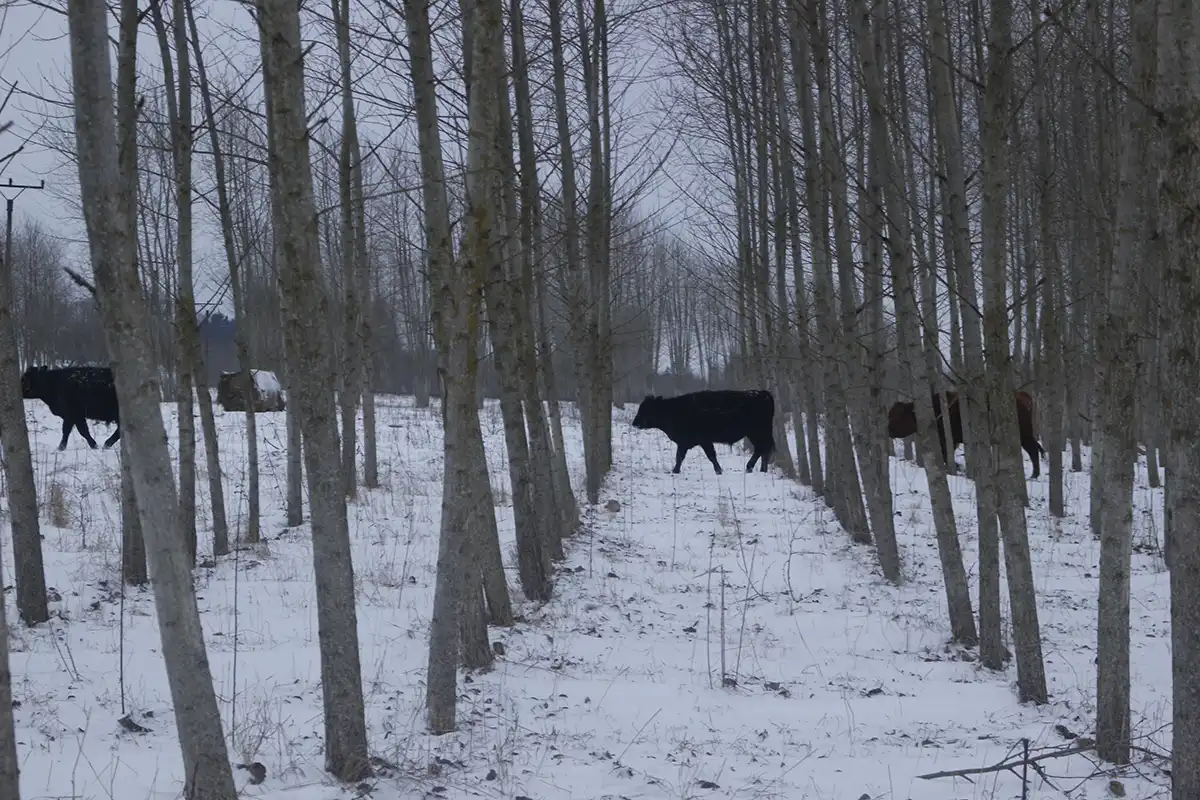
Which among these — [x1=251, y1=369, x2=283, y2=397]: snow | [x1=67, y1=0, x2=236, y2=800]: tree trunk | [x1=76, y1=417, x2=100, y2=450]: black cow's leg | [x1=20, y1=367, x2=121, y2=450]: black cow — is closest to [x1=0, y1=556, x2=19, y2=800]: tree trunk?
[x1=67, y1=0, x2=236, y2=800]: tree trunk

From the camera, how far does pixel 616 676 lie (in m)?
7.40

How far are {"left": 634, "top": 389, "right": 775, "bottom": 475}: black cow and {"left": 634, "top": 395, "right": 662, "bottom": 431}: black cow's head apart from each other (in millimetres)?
105

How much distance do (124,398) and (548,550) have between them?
22.4ft

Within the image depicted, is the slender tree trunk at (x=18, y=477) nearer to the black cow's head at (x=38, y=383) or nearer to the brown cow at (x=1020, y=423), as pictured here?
the black cow's head at (x=38, y=383)

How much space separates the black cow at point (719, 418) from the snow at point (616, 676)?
8376 millimetres

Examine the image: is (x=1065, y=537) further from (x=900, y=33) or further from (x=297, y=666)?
(x=297, y=666)

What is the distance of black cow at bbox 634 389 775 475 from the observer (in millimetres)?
22172

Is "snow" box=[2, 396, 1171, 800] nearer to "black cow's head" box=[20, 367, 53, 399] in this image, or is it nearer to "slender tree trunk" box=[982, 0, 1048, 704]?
"slender tree trunk" box=[982, 0, 1048, 704]

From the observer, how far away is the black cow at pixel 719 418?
72.7 feet

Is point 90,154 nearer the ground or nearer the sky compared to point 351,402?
nearer the sky

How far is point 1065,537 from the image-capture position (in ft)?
48.8

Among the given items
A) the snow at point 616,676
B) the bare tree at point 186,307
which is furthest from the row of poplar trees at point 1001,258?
the bare tree at point 186,307

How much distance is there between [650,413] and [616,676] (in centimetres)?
1563

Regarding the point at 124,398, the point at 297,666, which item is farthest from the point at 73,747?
the point at 124,398
